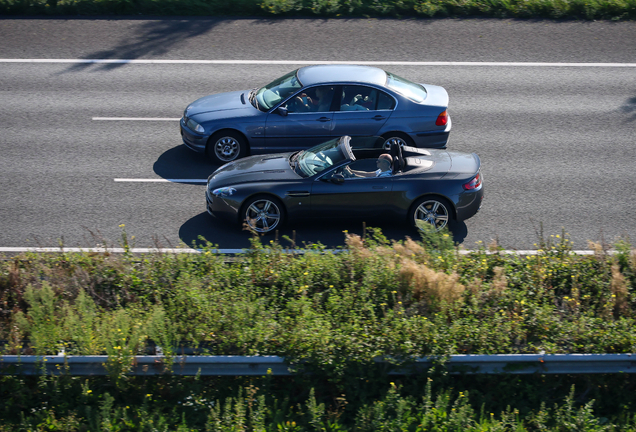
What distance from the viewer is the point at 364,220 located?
906 cm

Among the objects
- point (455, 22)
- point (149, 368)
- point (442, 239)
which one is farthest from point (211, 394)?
point (455, 22)

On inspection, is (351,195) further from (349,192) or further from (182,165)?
(182,165)

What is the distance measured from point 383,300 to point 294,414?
6.19 ft

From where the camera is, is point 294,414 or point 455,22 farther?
point 455,22

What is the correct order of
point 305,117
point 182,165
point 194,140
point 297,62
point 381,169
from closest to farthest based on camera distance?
point 381,169 < point 305,117 < point 194,140 < point 182,165 < point 297,62

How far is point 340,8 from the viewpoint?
17.6m

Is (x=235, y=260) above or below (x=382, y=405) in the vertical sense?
above

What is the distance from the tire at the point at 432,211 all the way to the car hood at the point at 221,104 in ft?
13.0

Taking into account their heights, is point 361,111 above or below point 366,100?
below

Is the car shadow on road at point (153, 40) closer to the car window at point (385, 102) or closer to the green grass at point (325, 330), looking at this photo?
the car window at point (385, 102)

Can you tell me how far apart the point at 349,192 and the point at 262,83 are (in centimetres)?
631

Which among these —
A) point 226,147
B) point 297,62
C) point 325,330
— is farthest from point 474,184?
point 297,62

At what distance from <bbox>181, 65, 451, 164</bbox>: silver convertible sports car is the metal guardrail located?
5.66 meters

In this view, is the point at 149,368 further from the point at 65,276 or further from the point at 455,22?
the point at 455,22
